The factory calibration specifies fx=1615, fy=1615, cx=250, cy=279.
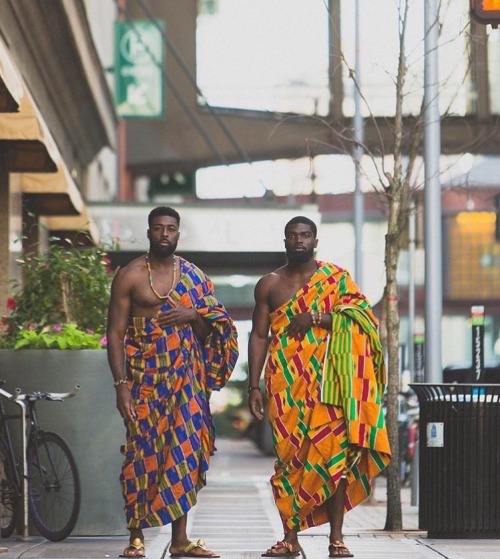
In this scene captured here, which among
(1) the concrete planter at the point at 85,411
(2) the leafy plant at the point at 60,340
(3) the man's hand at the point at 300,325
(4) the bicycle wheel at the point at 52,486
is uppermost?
(3) the man's hand at the point at 300,325

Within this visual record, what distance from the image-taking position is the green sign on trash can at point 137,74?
32.5 metres

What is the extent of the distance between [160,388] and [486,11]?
113 inches

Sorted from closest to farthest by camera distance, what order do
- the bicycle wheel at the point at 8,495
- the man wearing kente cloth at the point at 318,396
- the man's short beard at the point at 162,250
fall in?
1. the man's short beard at the point at 162,250
2. the man wearing kente cloth at the point at 318,396
3. the bicycle wheel at the point at 8,495

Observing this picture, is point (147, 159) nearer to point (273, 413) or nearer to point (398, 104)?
point (398, 104)

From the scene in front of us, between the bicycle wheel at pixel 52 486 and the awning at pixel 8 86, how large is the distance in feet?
8.03

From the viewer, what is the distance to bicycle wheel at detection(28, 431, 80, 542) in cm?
1072

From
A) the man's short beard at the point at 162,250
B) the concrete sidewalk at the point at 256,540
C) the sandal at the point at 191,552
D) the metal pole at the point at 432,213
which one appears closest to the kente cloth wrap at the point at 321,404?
the concrete sidewalk at the point at 256,540

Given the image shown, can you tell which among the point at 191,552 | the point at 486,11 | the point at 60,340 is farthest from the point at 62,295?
the point at 486,11

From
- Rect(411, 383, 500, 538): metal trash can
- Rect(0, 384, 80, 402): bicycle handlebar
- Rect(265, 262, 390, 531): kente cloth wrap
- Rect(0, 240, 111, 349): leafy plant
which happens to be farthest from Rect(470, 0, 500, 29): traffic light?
Rect(0, 240, 111, 349): leafy plant

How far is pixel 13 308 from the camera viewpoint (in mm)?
12062

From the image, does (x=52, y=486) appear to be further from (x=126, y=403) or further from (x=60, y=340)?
(x=126, y=403)

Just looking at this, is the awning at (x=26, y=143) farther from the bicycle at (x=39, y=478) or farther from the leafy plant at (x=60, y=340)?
the bicycle at (x=39, y=478)

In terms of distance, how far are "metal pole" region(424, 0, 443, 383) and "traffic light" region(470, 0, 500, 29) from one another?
5.97m

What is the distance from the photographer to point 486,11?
8.12 metres
